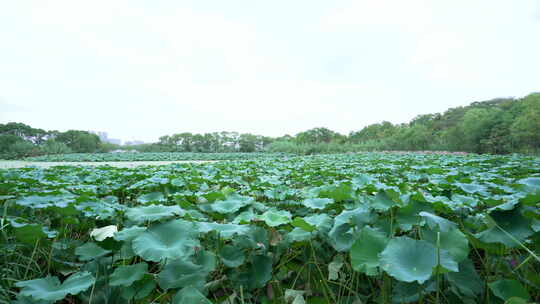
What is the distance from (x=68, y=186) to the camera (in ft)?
7.77

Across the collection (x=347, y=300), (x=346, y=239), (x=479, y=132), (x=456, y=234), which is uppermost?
(x=479, y=132)

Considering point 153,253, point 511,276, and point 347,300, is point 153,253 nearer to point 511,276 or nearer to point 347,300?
point 347,300

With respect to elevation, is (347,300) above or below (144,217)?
below

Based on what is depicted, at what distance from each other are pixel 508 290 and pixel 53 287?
155 cm

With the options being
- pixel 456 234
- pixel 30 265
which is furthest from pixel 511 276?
pixel 30 265

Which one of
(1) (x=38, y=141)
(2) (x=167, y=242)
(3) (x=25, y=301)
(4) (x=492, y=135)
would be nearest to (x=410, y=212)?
(2) (x=167, y=242)

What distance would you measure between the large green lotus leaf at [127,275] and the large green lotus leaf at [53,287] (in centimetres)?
7

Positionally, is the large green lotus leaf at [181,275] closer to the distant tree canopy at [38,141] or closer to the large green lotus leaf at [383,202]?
the large green lotus leaf at [383,202]

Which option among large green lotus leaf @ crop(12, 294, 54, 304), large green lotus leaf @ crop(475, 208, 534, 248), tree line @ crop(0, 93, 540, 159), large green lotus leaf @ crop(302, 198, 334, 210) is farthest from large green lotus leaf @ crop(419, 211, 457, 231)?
tree line @ crop(0, 93, 540, 159)

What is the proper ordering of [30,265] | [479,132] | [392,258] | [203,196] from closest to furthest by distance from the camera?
[392,258] < [30,265] < [203,196] < [479,132]

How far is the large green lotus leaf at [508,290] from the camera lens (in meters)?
0.79

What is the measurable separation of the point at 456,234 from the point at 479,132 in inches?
1025

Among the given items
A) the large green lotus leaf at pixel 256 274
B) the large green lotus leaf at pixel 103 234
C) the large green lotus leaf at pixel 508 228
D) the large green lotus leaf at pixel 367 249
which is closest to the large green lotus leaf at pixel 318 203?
the large green lotus leaf at pixel 256 274

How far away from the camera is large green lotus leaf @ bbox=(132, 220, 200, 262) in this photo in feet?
2.82
